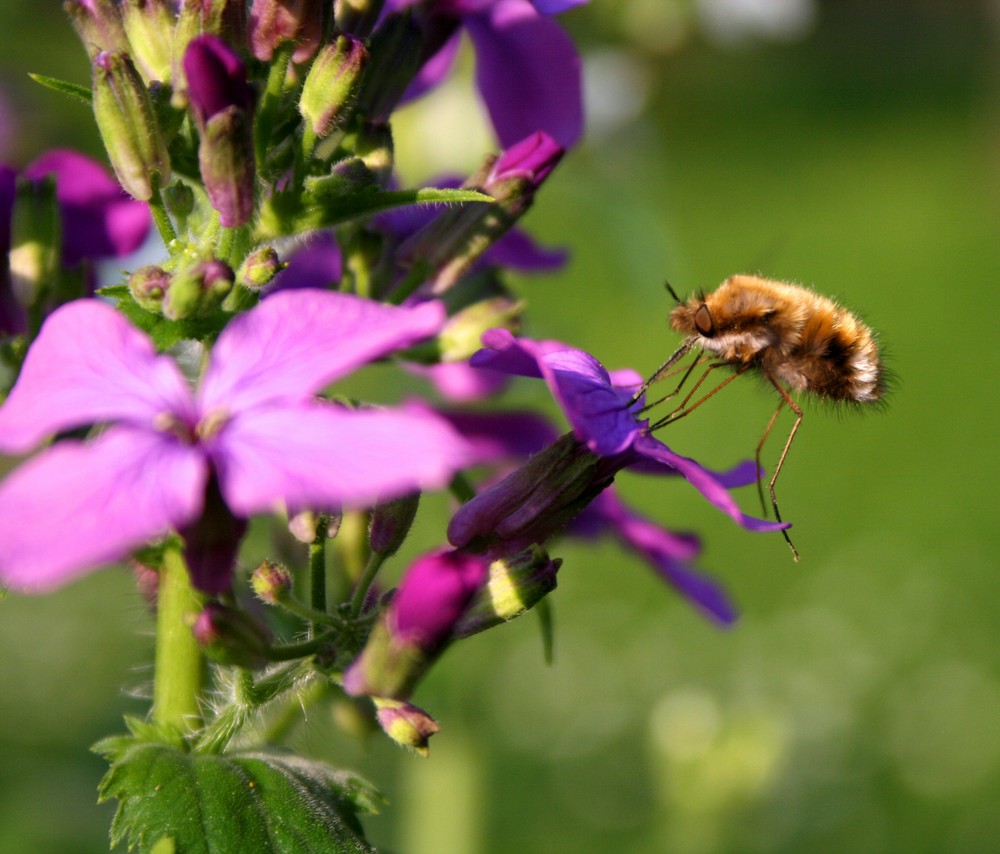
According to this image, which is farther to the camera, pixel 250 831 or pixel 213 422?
pixel 250 831

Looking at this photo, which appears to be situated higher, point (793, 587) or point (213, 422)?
point (213, 422)

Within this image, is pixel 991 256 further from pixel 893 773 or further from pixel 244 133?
pixel 244 133

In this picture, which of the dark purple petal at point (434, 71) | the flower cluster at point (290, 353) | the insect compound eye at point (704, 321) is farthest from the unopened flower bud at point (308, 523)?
the dark purple petal at point (434, 71)

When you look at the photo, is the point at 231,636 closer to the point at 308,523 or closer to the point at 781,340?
the point at 308,523

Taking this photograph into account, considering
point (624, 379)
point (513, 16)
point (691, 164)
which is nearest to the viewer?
point (624, 379)

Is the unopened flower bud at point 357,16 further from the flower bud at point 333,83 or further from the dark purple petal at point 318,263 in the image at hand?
the dark purple petal at point 318,263

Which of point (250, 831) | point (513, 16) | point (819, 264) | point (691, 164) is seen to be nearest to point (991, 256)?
point (819, 264)

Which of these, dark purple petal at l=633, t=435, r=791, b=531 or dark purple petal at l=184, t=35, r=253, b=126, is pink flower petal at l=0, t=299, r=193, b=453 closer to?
dark purple petal at l=184, t=35, r=253, b=126
